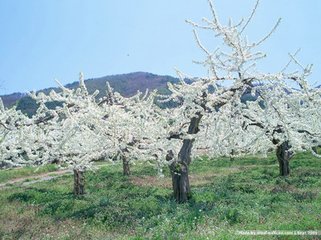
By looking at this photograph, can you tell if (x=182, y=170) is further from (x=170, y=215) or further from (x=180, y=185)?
(x=170, y=215)

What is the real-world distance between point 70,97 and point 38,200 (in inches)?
350

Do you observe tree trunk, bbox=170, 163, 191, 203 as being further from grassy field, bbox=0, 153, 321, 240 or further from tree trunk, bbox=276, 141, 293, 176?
tree trunk, bbox=276, 141, 293, 176

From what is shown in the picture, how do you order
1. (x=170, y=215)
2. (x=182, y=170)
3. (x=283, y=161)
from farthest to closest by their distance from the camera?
1. (x=283, y=161)
2. (x=182, y=170)
3. (x=170, y=215)

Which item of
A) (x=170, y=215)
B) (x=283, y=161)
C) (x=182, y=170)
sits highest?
(x=182, y=170)

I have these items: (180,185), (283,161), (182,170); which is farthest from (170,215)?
(283,161)

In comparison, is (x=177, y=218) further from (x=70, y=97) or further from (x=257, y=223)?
(x=70, y=97)

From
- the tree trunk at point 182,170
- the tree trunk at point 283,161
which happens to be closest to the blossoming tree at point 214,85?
the tree trunk at point 182,170

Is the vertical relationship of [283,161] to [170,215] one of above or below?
below

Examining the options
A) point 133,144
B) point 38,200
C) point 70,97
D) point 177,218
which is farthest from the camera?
point 38,200

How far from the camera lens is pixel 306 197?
54.9 feet

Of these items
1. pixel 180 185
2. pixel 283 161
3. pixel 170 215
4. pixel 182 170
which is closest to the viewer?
pixel 170 215

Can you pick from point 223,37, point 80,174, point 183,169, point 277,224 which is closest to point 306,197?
point 183,169

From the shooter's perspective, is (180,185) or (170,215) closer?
(170,215)

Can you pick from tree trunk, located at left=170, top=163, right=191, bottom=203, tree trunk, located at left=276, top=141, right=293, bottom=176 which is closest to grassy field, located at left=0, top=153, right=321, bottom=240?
tree trunk, located at left=170, top=163, right=191, bottom=203
